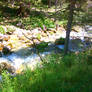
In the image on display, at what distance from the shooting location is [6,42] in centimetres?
1143

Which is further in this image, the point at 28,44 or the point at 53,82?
the point at 28,44

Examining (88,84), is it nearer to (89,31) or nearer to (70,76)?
(70,76)

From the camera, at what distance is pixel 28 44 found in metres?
11.7

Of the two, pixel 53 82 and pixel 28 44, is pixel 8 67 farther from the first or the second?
pixel 53 82

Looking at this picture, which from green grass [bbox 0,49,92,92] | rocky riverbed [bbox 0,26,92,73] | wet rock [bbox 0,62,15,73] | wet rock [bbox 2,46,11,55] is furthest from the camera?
wet rock [bbox 2,46,11,55]

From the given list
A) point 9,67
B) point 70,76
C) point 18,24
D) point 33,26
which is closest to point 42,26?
point 33,26

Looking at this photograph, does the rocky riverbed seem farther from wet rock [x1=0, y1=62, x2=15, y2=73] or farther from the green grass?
the green grass

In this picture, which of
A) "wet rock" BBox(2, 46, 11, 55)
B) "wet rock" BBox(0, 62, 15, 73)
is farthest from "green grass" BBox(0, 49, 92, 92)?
"wet rock" BBox(2, 46, 11, 55)

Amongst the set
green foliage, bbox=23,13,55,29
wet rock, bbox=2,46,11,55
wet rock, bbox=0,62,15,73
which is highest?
green foliage, bbox=23,13,55,29

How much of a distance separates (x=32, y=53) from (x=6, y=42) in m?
2.63

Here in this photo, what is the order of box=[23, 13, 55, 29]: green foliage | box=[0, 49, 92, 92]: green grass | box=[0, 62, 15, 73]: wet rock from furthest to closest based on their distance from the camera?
box=[23, 13, 55, 29]: green foliage → box=[0, 62, 15, 73]: wet rock → box=[0, 49, 92, 92]: green grass

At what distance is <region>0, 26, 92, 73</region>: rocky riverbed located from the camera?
8979 millimetres

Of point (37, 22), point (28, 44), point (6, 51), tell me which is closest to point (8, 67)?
point (6, 51)

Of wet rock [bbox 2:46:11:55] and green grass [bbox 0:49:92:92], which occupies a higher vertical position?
green grass [bbox 0:49:92:92]
